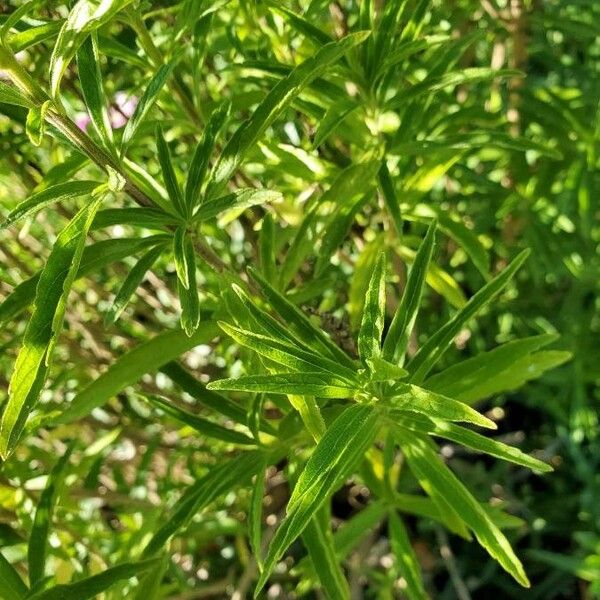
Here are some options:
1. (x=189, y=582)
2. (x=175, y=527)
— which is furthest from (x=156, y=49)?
(x=189, y=582)

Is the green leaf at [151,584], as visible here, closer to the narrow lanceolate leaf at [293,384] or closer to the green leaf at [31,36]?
the narrow lanceolate leaf at [293,384]

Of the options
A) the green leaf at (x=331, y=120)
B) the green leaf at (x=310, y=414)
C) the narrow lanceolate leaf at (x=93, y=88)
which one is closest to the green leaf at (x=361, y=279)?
the green leaf at (x=331, y=120)

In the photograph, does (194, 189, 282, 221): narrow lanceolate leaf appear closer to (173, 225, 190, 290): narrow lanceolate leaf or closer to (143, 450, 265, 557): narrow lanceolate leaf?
(173, 225, 190, 290): narrow lanceolate leaf

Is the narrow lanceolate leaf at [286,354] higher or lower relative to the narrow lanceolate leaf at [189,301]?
lower

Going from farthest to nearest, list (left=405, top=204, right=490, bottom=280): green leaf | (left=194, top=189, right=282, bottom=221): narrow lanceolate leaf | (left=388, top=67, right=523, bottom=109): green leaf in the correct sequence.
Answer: (left=405, top=204, right=490, bottom=280): green leaf
(left=388, top=67, right=523, bottom=109): green leaf
(left=194, top=189, right=282, bottom=221): narrow lanceolate leaf

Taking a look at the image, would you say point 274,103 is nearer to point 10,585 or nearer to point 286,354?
→ point 286,354

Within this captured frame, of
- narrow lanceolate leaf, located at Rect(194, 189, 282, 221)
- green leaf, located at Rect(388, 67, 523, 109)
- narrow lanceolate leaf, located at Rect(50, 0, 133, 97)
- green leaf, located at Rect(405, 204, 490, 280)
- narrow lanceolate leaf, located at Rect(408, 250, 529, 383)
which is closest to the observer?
narrow lanceolate leaf, located at Rect(50, 0, 133, 97)

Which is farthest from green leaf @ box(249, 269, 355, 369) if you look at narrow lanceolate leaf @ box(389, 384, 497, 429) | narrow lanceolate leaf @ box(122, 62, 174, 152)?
narrow lanceolate leaf @ box(122, 62, 174, 152)
